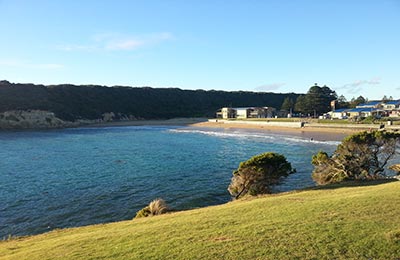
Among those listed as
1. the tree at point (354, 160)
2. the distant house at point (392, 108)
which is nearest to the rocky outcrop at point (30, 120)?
the tree at point (354, 160)

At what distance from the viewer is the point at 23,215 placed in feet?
67.1

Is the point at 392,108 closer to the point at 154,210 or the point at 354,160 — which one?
the point at 354,160

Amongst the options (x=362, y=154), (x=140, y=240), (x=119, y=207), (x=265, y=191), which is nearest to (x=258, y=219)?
(x=140, y=240)

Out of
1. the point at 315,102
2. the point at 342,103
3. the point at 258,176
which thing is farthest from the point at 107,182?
the point at 342,103

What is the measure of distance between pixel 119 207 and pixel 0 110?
9582 cm

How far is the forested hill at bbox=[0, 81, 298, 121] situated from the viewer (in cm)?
Answer: 11644

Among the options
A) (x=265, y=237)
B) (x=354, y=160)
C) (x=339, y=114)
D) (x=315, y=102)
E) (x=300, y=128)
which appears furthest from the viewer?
→ (x=315, y=102)

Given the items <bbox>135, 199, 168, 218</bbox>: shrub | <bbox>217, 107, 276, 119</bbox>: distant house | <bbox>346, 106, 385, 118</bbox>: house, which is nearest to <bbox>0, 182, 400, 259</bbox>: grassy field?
<bbox>135, 199, 168, 218</bbox>: shrub

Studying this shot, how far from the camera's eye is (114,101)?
490ft

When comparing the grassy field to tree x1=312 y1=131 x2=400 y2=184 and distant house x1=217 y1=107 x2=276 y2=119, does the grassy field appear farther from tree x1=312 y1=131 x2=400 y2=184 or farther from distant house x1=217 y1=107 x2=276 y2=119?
distant house x1=217 y1=107 x2=276 y2=119

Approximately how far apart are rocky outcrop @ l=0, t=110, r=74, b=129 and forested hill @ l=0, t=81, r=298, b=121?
3.08 metres

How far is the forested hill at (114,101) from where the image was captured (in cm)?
11644

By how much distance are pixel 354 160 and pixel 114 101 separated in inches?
5358

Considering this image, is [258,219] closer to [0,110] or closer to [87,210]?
[87,210]
